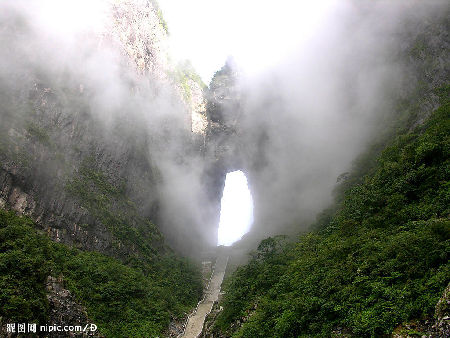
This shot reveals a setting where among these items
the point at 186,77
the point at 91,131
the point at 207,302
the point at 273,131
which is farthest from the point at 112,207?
the point at 273,131

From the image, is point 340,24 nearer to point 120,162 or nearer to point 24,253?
point 120,162

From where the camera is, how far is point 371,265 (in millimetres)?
9562

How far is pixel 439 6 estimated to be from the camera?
25922 millimetres

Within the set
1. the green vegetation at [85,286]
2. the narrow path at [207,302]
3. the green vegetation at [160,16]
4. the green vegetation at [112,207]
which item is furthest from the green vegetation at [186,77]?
the green vegetation at [85,286]

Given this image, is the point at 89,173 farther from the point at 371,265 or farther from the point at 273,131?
the point at 273,131

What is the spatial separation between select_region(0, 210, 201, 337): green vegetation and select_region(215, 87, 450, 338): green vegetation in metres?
5.80

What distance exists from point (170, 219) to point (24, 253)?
76.4 feet

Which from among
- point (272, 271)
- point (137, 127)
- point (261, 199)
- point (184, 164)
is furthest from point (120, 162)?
point (261, 199)

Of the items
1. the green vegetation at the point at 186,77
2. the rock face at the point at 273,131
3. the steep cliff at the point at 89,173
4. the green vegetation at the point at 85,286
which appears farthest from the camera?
the green vegetation at the point at 186,77

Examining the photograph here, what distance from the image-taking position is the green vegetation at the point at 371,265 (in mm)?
7395

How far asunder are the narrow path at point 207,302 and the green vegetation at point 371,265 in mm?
5411

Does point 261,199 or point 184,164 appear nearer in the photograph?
point 184,164

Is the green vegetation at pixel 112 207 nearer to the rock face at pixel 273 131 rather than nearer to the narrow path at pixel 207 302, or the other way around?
the narrow path at pixel 207 302

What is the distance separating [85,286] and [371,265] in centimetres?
1541
